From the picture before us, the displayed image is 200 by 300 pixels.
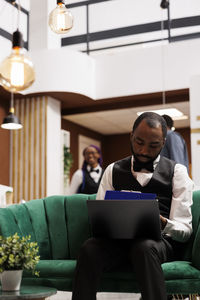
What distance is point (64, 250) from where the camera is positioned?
3570 millimetres

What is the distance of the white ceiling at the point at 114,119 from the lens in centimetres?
909

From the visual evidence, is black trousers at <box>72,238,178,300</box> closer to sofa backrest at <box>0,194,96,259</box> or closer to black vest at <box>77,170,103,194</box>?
sofa backrest at <box>0,194,96,259</box>

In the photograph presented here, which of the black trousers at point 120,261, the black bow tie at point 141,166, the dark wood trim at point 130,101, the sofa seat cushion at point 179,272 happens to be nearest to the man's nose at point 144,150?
the black bow tie at point 141,166

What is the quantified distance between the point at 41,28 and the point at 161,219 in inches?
249

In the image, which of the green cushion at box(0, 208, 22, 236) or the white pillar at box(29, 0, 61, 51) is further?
Result: the white pillar at box(29, 0, 61, 51)

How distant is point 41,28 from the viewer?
854 cm

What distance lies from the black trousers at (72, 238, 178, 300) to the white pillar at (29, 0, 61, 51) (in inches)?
237

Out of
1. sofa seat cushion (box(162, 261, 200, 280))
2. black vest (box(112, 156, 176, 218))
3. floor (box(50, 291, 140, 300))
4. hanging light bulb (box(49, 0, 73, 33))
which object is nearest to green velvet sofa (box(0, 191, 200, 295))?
sofa seat cushion (box(162, 261, 200, 280))

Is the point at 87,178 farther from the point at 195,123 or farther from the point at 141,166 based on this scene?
the point at 141,166

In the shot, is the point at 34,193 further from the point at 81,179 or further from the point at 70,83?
the point at 81,179

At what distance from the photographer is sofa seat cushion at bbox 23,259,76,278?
3.04 metres

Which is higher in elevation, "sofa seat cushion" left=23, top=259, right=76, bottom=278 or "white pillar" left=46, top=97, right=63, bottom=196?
"white pillar" left=46, top=97, right=63, bottom=196

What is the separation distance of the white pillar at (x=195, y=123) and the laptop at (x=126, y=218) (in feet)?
13.6

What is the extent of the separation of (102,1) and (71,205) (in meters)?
6.30
